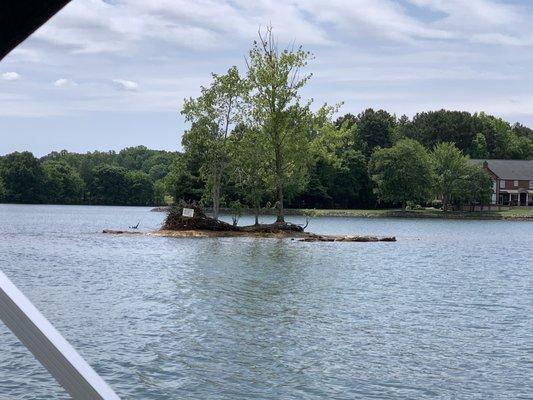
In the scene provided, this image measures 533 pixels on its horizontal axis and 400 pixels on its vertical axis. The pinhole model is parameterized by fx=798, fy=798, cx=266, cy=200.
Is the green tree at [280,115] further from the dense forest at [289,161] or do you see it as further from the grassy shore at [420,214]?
the grassy shore at [420,214]

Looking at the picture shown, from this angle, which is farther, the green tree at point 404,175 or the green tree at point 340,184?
the green tree at point 340,184

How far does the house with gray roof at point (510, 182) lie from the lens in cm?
13575

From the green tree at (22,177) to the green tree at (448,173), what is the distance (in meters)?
82.1

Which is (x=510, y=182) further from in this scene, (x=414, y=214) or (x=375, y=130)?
(x=414, y=214)

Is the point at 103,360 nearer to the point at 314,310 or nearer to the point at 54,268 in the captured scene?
the point at 314,310

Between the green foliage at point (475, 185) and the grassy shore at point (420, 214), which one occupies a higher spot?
the green foliage at point (475, 185)

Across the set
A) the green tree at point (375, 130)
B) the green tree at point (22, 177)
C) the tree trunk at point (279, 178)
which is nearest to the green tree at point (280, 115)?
the tree trunk at point (279, 178)

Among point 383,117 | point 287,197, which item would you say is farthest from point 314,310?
point 383,117

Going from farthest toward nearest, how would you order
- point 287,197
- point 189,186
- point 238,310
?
point 287,197
point 189,186
point 238,310

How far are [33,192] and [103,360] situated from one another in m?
159

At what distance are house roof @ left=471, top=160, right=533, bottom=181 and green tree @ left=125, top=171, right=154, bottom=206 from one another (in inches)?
2788

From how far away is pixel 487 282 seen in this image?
3030cm

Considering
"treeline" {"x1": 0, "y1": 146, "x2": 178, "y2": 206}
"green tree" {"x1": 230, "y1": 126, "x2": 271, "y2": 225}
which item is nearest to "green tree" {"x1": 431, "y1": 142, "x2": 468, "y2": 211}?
"green tree" {"x1": 230, "y1": 126, "x2": 271, "y2": 225}

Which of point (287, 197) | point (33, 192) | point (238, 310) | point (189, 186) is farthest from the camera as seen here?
point (33, 192)
